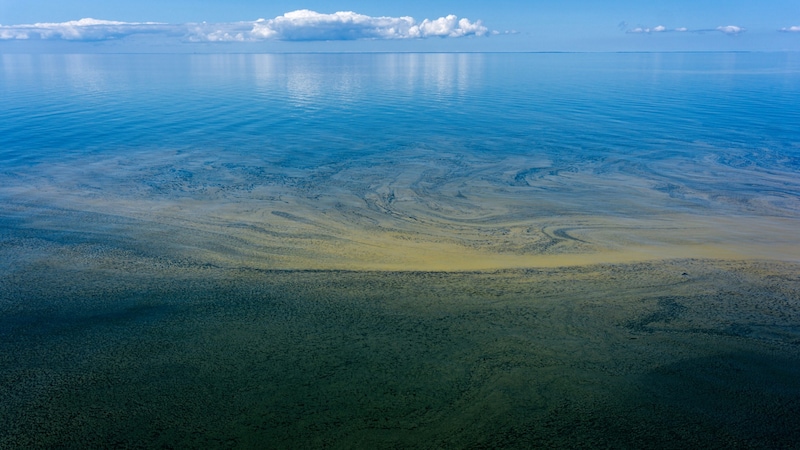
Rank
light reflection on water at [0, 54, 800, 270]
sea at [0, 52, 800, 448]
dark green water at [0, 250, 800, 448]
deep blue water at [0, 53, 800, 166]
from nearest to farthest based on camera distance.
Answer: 1. dark green water at [0, 250, 800, 448]
2. sea at [0, 52, 800, 448]
3. light reflection on water at [0, 54, 800, 270]
4. deep blue water at [0, 53, 800, 166]

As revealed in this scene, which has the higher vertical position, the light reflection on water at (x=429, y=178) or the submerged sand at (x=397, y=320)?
the light reflection on water at (x=429, y=178)

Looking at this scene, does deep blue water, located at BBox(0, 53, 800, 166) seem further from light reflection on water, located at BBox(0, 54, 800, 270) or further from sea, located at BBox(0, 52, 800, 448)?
sea, located at BBox(0, 52, 800, 448)

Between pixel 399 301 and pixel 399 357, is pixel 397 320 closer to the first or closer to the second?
pixel 399 301

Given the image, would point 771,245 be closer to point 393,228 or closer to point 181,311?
point 393,228

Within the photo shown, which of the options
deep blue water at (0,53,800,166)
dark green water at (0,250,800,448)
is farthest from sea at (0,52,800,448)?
deep blue water at (0,53,800,166)

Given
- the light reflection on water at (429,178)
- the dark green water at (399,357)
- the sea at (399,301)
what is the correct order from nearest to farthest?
the dark green water at (399,357) < the sea at (399,301) < the light reflection on water at (429,178)

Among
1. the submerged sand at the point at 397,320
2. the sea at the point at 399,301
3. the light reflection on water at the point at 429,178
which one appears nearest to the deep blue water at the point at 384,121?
the light reflection on water at the point at 429,178

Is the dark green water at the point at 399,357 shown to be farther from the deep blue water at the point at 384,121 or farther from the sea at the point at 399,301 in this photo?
the deep blue water at the point at 384,121

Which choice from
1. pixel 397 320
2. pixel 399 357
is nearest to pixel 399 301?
pixel 397 320

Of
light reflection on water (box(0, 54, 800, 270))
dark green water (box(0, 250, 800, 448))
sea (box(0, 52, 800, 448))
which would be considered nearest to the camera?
dark green water (box(0, 250, 800, 448))
